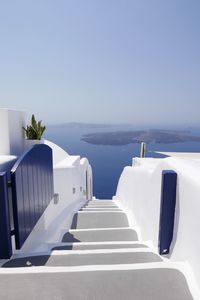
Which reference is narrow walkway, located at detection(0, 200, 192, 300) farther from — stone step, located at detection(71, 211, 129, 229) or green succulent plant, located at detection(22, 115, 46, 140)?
green succulent plant, located at detection(22, 115, 46, 140)

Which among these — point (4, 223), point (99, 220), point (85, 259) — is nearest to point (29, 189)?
point (4, 223)

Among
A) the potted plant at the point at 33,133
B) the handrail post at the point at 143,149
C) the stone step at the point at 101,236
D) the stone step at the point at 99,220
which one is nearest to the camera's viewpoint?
the stone step at the point at 101,236

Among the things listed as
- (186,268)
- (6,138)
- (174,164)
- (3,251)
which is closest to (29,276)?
(3,251)

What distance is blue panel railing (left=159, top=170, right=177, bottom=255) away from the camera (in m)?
2.52

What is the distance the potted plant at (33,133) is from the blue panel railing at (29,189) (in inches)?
27.0

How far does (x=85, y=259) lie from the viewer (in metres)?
2.65

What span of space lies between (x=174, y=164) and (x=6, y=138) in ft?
9.60

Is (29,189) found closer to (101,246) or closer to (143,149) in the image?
(101,246)

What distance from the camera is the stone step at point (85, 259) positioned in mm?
2592

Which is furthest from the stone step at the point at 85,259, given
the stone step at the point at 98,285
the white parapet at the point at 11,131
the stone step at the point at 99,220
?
the stone step at the point at 99,220

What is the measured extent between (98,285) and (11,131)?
3.20 meters

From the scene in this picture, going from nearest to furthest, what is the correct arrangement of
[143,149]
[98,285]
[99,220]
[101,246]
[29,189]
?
[98,285]
[29,189]
[101,246]
[99,220]
[143,149]

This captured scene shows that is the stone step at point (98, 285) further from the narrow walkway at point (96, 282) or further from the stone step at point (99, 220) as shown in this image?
the stone step at point (99, 220)

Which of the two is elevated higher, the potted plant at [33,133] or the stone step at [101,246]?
the potted plant at [33,133]
